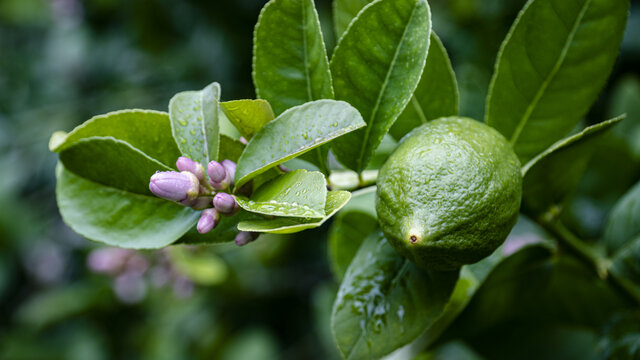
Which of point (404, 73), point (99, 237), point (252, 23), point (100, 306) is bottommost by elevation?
point (100, 306)

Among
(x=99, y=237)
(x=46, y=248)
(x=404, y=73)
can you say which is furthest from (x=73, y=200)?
(x=46, y=248)

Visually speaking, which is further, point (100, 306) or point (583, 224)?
point (100, 306)

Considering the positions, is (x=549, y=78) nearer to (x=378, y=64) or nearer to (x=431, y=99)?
(x=431, y=99)

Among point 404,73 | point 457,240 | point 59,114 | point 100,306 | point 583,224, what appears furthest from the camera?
A: point 59,114

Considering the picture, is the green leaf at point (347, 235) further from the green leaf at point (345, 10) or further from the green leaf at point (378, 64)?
the green leaf at point (345, 10)

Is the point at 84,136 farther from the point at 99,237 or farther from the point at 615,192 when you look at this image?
the point at 615,192
